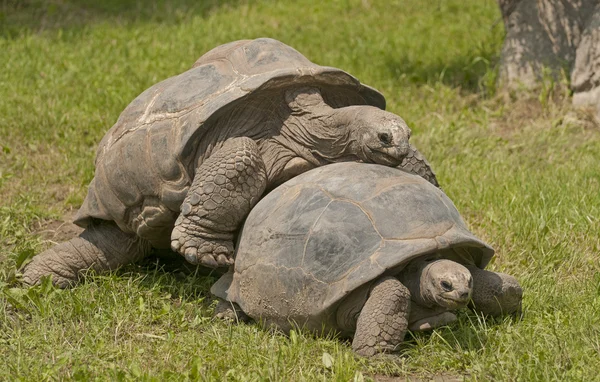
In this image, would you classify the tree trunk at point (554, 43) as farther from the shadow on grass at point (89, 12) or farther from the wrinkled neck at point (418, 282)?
the shadow on grass at point (89, 12)

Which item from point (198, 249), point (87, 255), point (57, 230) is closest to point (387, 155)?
point (198, 249)

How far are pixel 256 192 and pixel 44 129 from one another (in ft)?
10.7

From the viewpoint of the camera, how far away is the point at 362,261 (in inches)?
145

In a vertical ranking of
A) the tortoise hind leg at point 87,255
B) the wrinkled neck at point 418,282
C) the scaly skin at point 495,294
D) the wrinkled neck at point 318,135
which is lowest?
the tortoise hind leg at point 87,255

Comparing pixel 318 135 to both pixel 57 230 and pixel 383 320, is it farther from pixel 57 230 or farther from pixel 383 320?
pixel 57 230

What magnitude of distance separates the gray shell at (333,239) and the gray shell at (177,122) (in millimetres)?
500

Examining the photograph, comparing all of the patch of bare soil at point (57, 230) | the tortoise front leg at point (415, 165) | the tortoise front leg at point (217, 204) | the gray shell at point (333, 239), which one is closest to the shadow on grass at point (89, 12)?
the patch of bare soil at point (57, 230)

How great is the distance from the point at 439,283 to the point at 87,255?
7.03 feet

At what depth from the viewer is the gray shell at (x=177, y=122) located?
4293 millimetres

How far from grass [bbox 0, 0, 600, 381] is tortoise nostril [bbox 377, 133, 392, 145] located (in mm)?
935

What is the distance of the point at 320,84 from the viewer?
4527mm

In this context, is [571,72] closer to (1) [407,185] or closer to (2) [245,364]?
(1) [407,185]

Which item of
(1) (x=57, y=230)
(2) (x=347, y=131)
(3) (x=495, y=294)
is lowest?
(1) (x=57, y=230)

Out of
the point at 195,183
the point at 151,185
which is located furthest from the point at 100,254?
the point at 195,183
